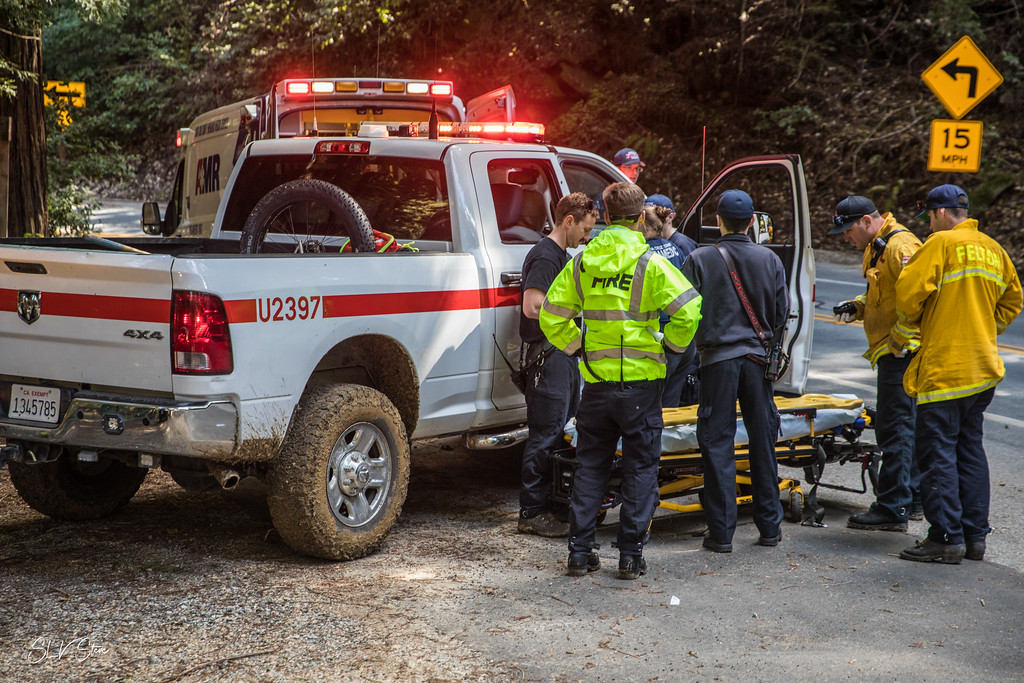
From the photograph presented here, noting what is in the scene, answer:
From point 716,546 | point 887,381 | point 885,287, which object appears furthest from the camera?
point 887,381

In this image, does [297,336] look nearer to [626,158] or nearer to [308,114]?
[626,158]

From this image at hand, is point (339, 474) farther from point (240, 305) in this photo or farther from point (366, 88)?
point (366, 88)

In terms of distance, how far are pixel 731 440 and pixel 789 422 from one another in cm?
68

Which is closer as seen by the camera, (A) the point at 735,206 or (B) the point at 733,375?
(B) the point at 733,375

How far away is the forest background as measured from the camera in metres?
22.2

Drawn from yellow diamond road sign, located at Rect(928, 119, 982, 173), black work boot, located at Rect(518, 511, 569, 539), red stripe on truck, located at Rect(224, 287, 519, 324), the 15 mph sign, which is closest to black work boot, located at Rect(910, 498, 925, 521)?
black work boot, located at Rect(518, 511, 569, 539)

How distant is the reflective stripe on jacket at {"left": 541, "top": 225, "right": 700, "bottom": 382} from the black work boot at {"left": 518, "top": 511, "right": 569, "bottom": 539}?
41.0 inches

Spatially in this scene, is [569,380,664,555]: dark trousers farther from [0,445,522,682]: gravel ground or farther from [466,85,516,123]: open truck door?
[466,85,516,123]: open truck door

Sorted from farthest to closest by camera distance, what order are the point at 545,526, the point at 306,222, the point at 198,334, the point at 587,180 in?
the point at 587,180, the point at 306,222, the point at 545,526, the point at 198,334

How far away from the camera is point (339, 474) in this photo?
5.20 meters

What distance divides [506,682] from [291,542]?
1640 millimetres

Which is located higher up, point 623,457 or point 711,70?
point 711,70

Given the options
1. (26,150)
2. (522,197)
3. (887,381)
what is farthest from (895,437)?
(26,150)

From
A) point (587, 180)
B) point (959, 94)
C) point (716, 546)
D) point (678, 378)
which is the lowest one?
point (716, 546)
